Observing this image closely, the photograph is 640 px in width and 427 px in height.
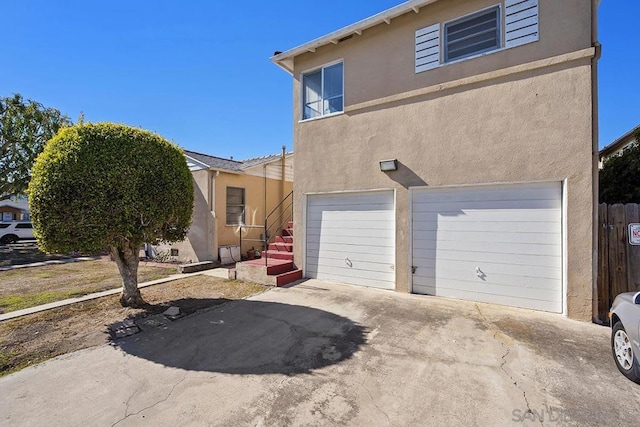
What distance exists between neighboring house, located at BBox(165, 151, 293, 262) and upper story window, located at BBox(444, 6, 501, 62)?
8.19m

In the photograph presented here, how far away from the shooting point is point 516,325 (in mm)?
4867

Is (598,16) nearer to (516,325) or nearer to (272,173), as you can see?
(516,325)

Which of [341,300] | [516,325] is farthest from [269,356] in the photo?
[516,325]

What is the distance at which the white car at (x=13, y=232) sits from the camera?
72.2 feet

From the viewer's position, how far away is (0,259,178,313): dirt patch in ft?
22.4

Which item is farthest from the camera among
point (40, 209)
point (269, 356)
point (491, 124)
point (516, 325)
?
point (491, 124)

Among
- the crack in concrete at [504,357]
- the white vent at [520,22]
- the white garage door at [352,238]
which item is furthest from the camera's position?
the white garage door at [352,238]

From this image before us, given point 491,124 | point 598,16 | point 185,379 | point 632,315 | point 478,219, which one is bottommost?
point 185,379

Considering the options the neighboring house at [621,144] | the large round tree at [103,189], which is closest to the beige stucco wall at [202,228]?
the large round tree at [103,189]

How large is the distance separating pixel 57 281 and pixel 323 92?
378 inches

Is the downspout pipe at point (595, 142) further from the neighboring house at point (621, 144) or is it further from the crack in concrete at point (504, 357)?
the neighboring house at point (621, 144)

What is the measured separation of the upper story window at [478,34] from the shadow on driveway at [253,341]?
5883mm

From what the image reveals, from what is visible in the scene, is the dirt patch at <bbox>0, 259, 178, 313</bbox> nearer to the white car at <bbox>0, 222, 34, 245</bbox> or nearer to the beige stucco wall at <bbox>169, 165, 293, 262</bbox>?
the beige stucco wall at <bbox>169, 165, 293, 262</bbox>

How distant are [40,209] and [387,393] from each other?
5596 mm
